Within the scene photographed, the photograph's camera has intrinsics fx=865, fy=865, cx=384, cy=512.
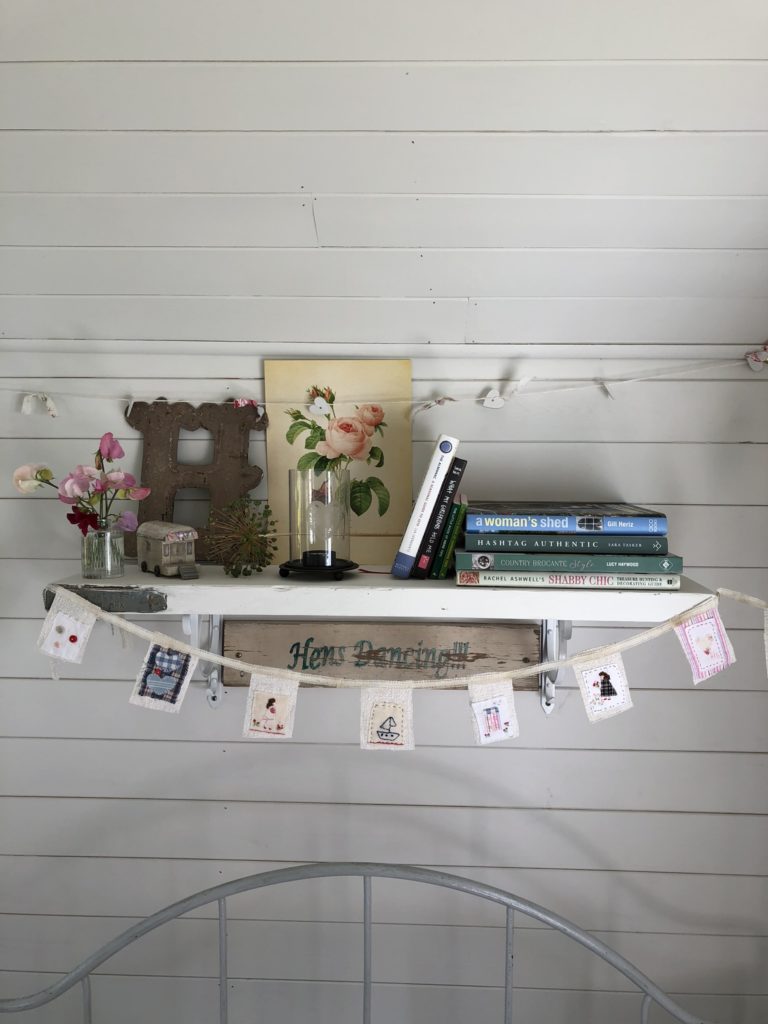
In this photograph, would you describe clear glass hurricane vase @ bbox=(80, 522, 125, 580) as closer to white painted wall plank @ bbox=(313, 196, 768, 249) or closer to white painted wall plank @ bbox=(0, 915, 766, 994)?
white painted wall plank @ bbox=(313, 196, 768, 249)

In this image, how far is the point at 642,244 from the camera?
1.40 metres

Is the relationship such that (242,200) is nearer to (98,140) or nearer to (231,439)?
(98,140)

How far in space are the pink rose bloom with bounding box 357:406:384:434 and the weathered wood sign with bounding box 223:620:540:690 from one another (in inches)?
14.3

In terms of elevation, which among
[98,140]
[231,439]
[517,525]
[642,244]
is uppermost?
[98,140]

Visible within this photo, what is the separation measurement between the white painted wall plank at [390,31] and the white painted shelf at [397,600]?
75 centimetres

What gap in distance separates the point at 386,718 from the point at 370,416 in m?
0.55

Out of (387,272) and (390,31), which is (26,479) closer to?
(387,272)

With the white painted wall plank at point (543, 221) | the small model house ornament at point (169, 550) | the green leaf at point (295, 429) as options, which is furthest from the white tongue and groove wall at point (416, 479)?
the small model house ornament at point (169, 550)

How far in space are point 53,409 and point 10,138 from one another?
49 centimetres

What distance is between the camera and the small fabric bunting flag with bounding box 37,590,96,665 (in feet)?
4.47

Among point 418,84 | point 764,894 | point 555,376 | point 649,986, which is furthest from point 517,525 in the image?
point 764,894

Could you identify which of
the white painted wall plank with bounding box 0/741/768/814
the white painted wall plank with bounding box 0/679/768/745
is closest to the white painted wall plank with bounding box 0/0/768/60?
the white painted wall plank with bounding box 0/679/768/745

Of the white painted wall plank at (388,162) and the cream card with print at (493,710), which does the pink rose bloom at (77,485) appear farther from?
the cream card with print at (493,710)

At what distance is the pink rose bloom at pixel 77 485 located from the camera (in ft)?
4.65
